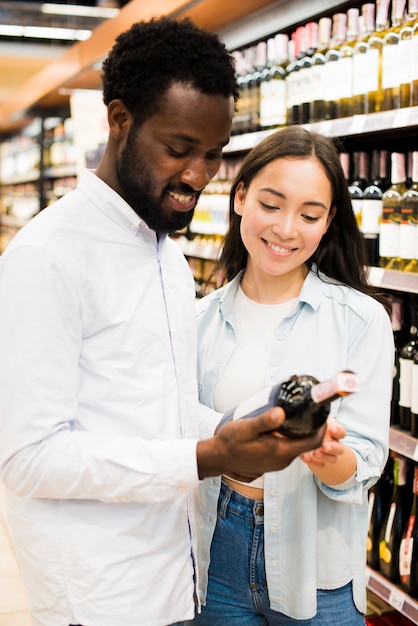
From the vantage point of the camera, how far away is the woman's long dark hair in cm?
169

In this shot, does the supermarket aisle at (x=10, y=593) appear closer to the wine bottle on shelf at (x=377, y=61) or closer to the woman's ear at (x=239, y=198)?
the woman's ear at (x=239, y=198)

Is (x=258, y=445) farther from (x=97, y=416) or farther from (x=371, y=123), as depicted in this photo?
(x=371, y=123)

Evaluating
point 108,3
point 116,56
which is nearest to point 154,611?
point 116,56

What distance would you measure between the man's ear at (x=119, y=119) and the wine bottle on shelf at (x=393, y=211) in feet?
4.98

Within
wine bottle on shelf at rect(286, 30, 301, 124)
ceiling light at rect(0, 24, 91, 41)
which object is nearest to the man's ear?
wine bottle on shelf at rect(286, 30, 301, 124)

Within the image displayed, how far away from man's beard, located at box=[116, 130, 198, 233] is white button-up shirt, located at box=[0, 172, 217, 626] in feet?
0.08

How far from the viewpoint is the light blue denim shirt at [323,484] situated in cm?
154

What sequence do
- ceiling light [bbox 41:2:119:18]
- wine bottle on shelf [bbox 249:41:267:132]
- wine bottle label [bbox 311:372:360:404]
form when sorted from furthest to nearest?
ceiling light [bbox 41:2:119:18]
wine bottle on shelf [bbox 249:41:267:132]
wine bottle label [bbox 311:372:360:404]

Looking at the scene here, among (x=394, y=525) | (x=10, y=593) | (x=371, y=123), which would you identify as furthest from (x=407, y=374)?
(x=10, y=593)

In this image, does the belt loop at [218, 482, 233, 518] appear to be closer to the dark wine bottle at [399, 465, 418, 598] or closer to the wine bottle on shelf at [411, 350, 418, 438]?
the wine bottle on shelf at [411, 350, 418, 438]

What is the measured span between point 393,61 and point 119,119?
5.37 ft

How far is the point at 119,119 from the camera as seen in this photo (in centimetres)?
123

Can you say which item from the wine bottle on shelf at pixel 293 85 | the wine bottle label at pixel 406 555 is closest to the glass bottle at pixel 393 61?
the wine bottle on shelf at pixel 293 85

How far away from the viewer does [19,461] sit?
3.76ft
